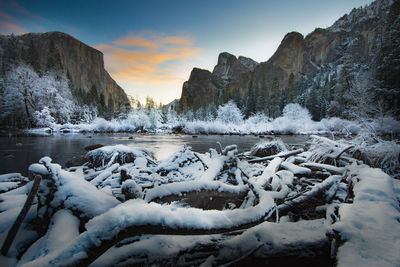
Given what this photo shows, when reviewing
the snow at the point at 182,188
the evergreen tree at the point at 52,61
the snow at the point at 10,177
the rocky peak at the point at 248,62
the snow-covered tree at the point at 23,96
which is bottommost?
the snow at the point at 10,177

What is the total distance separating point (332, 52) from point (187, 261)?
14440 cm

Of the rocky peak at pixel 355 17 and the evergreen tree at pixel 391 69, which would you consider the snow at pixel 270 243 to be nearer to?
the evergreen tree at pixel 391 69

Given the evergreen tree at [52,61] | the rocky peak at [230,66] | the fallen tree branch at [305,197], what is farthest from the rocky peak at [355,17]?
the evergreen tree at [52,61]

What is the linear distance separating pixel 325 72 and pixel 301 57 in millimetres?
47935

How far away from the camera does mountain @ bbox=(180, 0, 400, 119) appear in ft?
50.9

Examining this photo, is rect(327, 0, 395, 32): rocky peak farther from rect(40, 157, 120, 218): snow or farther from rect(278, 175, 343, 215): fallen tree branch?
rect(40, 157, 120, 218): snow

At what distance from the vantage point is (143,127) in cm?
4022

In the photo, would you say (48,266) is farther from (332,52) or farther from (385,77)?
(332,52)

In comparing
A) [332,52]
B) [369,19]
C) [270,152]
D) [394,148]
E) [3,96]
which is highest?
[369,19]

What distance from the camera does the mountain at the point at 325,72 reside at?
15.5 meters

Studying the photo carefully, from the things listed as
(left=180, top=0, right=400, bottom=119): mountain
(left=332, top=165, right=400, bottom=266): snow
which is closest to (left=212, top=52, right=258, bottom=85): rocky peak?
(left=180, top=0, right=400, bottom=119): mountain

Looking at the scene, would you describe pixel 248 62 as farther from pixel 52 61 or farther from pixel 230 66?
pixel 52 61

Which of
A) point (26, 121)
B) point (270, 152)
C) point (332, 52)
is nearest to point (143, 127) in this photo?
point (26, 121)

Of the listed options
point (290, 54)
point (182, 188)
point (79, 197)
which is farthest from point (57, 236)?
point (290, 54)
